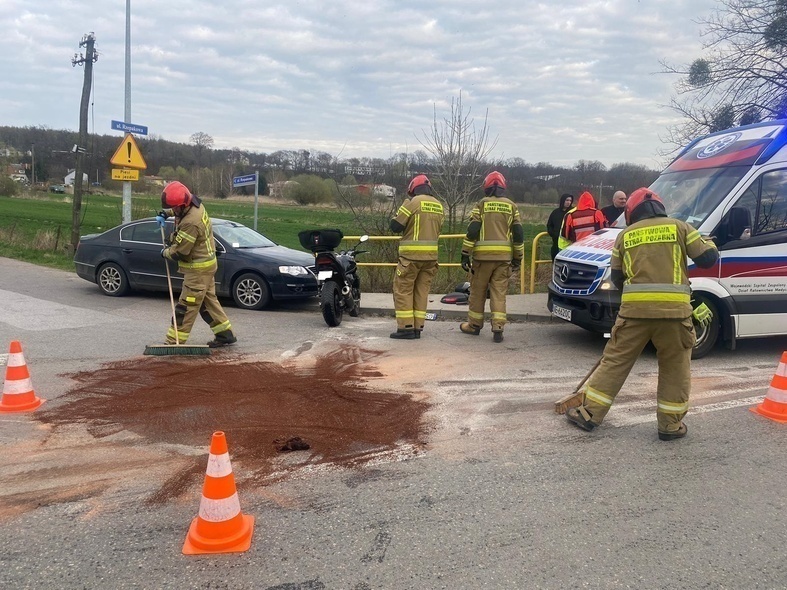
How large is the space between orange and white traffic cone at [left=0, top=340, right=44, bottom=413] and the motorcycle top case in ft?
13.9

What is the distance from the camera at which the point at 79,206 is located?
16641 millimetres

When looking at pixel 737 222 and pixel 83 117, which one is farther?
pixel 83 117

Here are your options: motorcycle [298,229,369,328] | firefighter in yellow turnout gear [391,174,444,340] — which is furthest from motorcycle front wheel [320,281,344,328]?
firefighter in yellow turnout gear [391,174,444,340]

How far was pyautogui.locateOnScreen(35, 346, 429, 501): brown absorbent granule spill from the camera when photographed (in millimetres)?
4418

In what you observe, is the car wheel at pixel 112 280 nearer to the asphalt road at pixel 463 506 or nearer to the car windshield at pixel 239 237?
the car windshield at pixel 239 237

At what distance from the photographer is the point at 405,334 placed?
27.1 feet

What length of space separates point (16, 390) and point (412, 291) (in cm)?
464

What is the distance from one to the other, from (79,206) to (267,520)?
51.6 ft

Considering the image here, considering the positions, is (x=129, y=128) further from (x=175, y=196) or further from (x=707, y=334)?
(x=707, y=334)

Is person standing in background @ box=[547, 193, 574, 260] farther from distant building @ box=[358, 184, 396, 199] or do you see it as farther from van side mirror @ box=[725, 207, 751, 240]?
van side mirror @ box=[725, 207, 751, 240]

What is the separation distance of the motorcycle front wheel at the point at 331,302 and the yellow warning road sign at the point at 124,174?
7.53 metres

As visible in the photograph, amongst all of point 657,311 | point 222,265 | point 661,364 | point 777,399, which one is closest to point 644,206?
point 657,311

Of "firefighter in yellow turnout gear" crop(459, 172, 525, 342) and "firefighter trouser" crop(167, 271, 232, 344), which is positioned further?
"firefighter in yellow turnout gear" crop(459, 172, 525, 342)

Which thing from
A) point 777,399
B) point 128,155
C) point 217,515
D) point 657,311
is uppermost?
point 128,155
